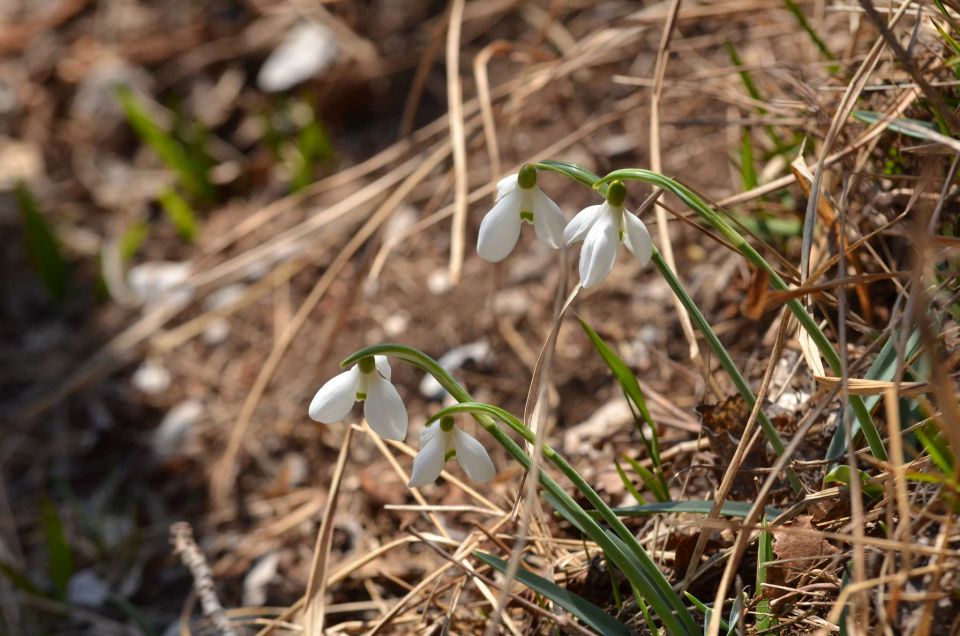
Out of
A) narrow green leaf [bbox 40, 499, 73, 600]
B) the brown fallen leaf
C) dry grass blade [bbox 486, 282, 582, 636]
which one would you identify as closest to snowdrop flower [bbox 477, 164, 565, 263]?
dry grass blade [bbox 486, 282, 582, 636]

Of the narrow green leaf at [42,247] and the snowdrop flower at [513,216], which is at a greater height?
the snowdrop flower at [513,216]

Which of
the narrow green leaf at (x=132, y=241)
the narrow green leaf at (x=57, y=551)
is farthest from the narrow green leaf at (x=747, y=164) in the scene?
the narrow green leaf at (x=132, y=241)

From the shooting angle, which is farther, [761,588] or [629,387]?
[629,387]

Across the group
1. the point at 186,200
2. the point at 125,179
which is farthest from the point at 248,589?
the point at 125,179

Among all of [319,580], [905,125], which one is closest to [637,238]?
[905,125]

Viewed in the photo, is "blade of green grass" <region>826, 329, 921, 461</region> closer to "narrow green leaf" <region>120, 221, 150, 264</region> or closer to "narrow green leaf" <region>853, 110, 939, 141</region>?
"narrow green leaf" <region>853, 110, 939, 141</region>

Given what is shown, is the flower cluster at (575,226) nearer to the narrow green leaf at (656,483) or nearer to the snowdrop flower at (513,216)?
the snowdrop flower at (513,216)

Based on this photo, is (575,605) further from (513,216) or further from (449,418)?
(513,216)
